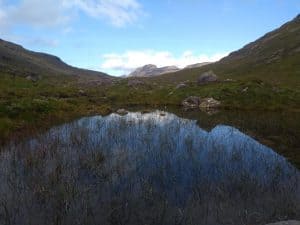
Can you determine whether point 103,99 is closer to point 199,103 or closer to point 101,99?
point 101,99

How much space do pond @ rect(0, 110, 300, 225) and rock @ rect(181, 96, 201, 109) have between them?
35413 millimetres

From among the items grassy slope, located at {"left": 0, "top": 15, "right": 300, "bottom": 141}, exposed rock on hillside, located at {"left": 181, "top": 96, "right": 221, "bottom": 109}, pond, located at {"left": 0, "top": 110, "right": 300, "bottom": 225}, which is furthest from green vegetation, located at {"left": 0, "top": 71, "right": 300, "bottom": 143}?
pond, located at {"left": 0, "top": 110, "right": 300, "bottom": 225}

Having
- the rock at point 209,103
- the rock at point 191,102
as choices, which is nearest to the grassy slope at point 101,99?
the rock at point 209,103

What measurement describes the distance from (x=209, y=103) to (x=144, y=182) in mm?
45849

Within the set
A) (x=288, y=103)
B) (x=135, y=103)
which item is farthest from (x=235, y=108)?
(x=135, y=103)

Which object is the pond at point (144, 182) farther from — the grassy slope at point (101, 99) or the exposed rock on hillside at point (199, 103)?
the exposed rock on hillside at point (199, 103)

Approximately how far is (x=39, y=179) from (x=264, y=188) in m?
9.33

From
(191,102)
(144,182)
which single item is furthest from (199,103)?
(144,182)

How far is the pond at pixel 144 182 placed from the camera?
40.8 feet

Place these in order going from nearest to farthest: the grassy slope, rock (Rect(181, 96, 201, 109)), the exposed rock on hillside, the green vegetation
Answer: the green vegetation < the grassy slope < the exposed rock on hillside < rock (Rect(181, 96, 201, 109))

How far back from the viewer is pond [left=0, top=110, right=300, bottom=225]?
489 inches

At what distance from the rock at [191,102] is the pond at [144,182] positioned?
116 ft

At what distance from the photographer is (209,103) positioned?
2357 inches

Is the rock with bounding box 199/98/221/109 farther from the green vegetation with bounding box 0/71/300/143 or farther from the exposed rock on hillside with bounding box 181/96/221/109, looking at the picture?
the green vegetation with bounding box 0/71/300/143
